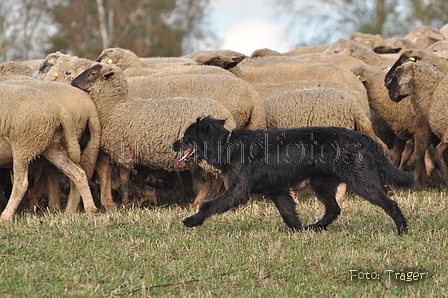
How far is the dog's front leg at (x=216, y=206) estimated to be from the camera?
5926mm

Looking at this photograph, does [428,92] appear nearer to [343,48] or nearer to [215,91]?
[215,91]

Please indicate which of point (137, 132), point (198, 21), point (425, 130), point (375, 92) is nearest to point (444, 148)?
point (425, 130)

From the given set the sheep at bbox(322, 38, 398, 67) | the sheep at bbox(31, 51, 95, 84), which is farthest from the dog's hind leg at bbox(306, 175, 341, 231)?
the sheep at bbox(322, 38, 398, 67)

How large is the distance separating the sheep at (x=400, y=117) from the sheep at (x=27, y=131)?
16.3 feet

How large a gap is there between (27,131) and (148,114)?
5.21ft

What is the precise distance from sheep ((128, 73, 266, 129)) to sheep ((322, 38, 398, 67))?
4908 millimetres

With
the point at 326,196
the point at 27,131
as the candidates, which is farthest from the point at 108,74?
the point at 326,196

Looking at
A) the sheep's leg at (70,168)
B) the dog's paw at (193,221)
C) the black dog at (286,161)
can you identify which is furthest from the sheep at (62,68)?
the dog's paw at (193,221)

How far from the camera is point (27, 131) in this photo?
691cm

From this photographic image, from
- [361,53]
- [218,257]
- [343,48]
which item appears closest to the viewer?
[218,257]

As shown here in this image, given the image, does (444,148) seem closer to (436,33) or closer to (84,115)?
(84,115)

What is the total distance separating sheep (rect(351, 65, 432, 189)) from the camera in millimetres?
9641

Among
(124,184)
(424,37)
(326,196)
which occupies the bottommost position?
(124,184)

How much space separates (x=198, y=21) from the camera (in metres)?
37.4
